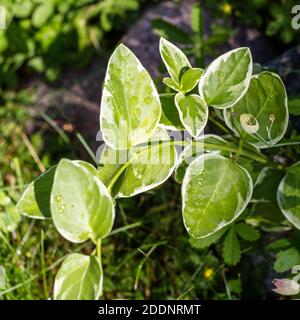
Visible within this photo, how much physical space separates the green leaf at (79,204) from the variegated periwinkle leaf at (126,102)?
113 millimetres

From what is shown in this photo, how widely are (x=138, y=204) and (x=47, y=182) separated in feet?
2.57

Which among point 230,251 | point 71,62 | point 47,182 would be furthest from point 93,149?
point 47,182

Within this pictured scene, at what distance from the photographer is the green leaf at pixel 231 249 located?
1377 millimetres

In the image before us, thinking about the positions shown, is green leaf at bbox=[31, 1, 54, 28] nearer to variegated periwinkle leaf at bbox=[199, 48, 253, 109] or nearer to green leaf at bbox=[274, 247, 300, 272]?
variegated periwinkle leaf at bbox=[199, 48, 253, 109]

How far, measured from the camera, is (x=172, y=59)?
45.6 inches

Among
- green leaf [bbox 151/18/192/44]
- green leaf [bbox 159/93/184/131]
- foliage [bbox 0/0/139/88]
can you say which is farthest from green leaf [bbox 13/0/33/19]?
green leaf [bbox 159/93/184/131]

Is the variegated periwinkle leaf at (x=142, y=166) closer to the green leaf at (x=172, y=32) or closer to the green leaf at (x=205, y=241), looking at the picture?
the green leaf at (x=205, y=241)

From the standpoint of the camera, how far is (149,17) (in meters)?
2.25

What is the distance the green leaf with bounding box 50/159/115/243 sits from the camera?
98 cm

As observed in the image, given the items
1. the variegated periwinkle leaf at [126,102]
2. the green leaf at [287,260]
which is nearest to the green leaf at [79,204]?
the variegated periwinkle leaf at [126,102]

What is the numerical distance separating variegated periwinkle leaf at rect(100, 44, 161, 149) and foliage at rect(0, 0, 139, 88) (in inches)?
50.9

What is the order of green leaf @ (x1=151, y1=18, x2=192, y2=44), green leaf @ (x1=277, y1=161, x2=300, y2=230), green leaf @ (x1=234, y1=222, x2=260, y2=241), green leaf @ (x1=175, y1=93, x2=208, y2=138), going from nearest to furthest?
green leaf @ (x1=175, y1=93, x2=208, y2=138), green leaf @ (x1=277, y1=161, x2=300, y2=230), green leaf @ (x1=234, y1=222, x2=260, y2=241), green leaf @ (x1=151, y1=18, x2=192, y2=44)
